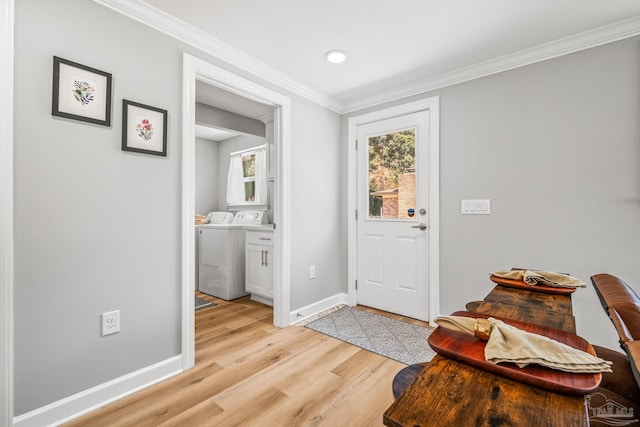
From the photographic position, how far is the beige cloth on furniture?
2.25 feet

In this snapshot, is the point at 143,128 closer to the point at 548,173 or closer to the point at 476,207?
the point at 476,207

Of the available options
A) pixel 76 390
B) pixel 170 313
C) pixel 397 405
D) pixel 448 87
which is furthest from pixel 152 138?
pixel 448 87

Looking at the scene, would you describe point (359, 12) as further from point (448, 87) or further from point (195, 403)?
point (195, 403)

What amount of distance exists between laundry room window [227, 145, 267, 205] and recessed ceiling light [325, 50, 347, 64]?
6.88ft

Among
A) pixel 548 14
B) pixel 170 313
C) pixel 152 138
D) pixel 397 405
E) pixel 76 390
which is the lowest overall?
pixel 76 390

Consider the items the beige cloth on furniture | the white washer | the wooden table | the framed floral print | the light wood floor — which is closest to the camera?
the wooden table

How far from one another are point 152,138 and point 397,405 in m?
1.95

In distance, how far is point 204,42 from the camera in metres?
2.13

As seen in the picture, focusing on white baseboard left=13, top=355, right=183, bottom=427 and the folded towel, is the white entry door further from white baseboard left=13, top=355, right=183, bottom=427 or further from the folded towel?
white baseboard left=13, top=355, right=183, bottom=427

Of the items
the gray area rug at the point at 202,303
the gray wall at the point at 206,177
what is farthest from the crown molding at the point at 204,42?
the gray wall at the point at 206,177

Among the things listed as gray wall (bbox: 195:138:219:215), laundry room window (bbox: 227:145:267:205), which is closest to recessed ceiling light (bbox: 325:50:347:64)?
laundry room window (bbox: 227:145:267:205)

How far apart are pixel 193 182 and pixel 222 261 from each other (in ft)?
6.11

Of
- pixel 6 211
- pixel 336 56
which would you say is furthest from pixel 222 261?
pixel 336 56

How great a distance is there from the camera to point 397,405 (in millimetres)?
605
